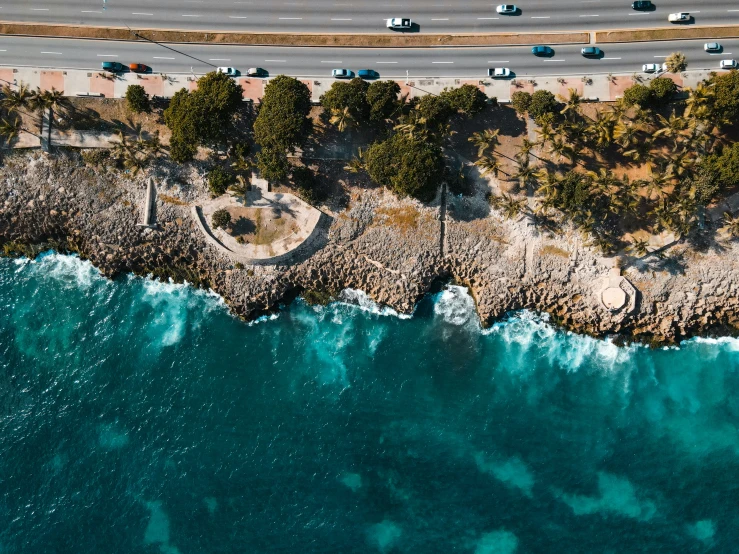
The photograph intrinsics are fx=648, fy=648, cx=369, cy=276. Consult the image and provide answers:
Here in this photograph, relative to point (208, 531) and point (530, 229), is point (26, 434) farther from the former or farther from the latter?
point (530, 229)

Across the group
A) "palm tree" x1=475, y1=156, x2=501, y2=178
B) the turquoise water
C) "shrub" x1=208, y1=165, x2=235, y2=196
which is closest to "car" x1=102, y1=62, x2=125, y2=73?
"shrub" x1=208, y1=165, x2=235, y2=196

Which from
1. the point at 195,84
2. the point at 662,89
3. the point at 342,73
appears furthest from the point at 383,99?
the point at 662,89

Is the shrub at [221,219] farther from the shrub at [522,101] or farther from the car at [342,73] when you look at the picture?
the shrub at [522,101]

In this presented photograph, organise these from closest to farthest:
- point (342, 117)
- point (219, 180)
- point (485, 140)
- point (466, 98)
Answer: point (466, 98)
point (342, 117)
point (485, 140)
point (219, 180)

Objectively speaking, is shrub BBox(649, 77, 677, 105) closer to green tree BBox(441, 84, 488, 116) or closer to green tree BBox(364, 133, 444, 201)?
green tree BBox(441, 84, 488, 116)

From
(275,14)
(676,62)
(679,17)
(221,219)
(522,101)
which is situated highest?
(275,14)

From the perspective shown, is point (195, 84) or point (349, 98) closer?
point (349, 98)

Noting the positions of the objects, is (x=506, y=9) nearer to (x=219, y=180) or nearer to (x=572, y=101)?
(x=572, y=101)
